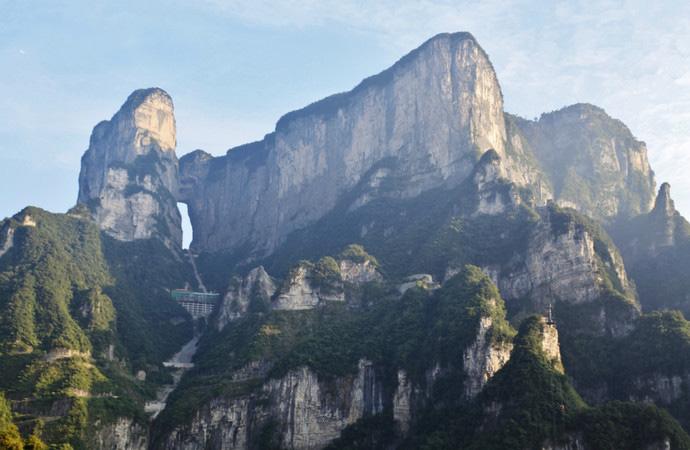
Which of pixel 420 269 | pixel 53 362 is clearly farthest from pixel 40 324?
pixel 420 269

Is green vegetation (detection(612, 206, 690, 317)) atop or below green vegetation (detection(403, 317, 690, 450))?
atop

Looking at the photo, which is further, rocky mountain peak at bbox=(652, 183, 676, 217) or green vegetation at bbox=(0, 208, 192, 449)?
rocky mountain peak at bbox=(652, 183, 676, 217)

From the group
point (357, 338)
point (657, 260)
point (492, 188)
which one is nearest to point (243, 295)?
point (357, 338)

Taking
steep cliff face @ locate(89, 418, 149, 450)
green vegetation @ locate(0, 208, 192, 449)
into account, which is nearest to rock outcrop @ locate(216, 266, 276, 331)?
green vegetation @ locate(0, 208, 192, 449)

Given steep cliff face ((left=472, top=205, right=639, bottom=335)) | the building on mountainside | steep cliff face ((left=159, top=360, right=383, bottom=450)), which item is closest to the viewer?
steep cliff face ((left=159, top=360, right=383, bottom=450))

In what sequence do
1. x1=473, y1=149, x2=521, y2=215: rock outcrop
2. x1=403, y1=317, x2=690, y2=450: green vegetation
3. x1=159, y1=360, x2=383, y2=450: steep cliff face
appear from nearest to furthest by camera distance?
→ 1. x1=403, y1=317, x2=690, y2=450: green vegetation
2. x1=159, y1=360, x2=383, y2=450: steep cliff face
3. x1=473, y1=149, x2=521, y2=215: rock outcrop

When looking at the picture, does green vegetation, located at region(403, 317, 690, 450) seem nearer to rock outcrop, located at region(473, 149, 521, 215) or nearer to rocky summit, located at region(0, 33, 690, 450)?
rocky summit, located at region(0, 33, 690, 450)

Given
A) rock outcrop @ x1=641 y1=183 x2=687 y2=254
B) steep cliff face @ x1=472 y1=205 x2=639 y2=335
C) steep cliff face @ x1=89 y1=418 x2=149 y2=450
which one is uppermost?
rock outcrop @ x1=641 y1=183 x2=687 y2=254

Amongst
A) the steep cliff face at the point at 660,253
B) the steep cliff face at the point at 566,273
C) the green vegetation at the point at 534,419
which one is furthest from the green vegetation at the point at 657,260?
the green vegetation at the point at 534,419
